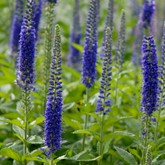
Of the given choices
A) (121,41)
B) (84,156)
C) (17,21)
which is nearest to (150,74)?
(84,156)

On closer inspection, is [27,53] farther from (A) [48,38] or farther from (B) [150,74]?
(B) [150,74]

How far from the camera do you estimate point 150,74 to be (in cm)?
567

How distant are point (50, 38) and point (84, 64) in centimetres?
60

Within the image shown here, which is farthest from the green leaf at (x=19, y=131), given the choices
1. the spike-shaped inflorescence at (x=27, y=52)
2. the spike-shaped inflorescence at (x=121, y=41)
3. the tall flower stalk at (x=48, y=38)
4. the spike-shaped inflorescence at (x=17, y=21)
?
the spike-shaped inflorescence at (x=17, y=21)

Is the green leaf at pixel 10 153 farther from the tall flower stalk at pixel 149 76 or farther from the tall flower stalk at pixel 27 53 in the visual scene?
the tall flower stalk at pixel 149 76

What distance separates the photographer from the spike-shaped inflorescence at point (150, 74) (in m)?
5.66

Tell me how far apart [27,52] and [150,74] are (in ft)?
4.62

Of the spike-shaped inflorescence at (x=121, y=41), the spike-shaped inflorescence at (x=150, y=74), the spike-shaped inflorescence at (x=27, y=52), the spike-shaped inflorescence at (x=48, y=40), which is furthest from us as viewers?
the spike-shaped inflorescence at (x=121, y=41)

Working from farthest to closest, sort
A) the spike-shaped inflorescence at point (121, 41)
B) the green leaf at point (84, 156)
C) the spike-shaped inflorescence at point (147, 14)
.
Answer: the spike-shaped inflorescence at point (147, 14) < the spike-shaped inflorescence at point (121, 41) < the green leaf at point (84, 156)

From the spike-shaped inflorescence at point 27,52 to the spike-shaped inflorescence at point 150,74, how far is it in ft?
4.21

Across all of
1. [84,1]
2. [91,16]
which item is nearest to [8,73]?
[91,16]

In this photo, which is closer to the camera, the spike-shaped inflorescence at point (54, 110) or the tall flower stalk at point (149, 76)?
the spike-shaped inflorescence at point (54, 110)

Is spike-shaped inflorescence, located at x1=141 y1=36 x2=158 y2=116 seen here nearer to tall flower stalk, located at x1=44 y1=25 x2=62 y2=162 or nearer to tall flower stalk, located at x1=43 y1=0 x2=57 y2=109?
tall flower stalk, located at x1=44 y1=25 x2=62 y2=162

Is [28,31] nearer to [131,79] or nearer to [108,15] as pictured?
[108,15]
